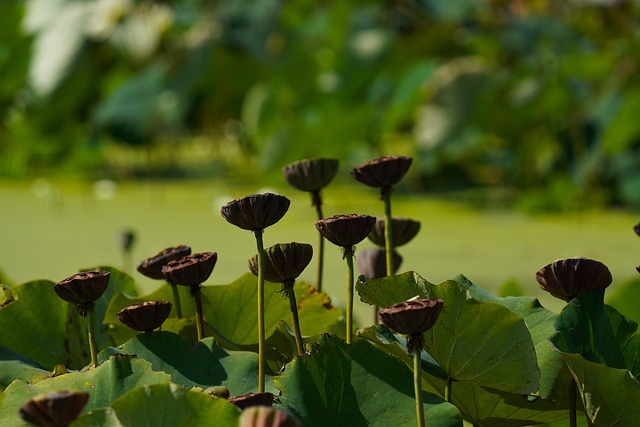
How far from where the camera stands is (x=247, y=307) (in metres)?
0.55

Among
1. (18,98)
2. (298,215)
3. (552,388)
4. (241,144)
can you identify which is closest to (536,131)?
(298,215)

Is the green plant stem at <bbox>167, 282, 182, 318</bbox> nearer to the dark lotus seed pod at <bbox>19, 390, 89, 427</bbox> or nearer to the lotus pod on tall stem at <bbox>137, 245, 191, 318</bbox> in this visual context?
the lotus pod on tall stem at <bbox>137, 245, 191, 318</bbox>

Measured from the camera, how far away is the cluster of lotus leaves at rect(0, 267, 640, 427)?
0.41 meters

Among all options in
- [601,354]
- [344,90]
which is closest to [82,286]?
[601,354]

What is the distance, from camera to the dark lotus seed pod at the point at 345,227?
1.39ft

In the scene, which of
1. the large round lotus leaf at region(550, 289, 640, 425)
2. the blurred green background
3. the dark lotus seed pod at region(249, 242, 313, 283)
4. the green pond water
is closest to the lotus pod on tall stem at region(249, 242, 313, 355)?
the dark lotus seed pod at region(249, 242, 313, 283)

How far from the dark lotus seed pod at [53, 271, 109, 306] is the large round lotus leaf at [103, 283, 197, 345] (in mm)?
88

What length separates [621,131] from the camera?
93.9 inches

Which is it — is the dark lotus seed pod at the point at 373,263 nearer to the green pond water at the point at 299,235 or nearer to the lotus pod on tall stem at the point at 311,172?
the lotus pod on tall stem at the point at 311,172

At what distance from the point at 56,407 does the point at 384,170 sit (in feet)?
0.67

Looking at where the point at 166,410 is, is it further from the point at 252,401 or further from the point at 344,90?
the point at 344,90

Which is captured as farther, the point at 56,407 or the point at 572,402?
the point at 572,402

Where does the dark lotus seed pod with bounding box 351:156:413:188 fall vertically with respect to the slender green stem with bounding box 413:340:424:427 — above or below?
above

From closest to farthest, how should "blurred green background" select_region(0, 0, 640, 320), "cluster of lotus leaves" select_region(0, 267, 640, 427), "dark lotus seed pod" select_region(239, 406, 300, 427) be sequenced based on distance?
"dark lotus seed pod" select_region(239, 406, 300, 427)
"cluster of lotus leaves" select_region(0, 267, 640, 427)
"blurred green background" select_region(0, 0, 640, 320)
